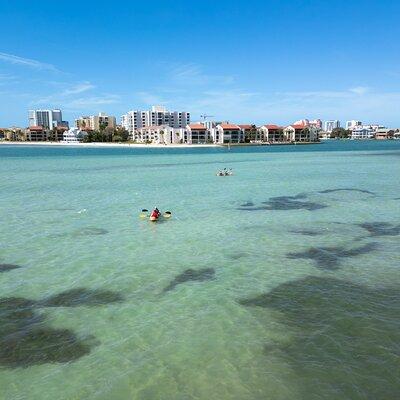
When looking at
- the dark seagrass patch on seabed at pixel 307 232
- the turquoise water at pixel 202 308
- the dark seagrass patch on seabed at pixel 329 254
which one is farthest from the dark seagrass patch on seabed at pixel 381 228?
the dark seagrass patch on seabed at pixel 307 232

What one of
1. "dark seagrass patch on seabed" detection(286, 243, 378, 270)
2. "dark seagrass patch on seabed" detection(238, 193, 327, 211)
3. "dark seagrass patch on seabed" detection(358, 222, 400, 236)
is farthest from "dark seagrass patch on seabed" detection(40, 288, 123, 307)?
"dark seagrass patch on seabed" detection(238, 193, 327, 211)

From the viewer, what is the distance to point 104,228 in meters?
24.6

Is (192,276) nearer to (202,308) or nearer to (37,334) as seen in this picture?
(202,308)

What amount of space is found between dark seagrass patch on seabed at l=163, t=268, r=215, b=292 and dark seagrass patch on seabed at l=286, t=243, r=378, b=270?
13.1 feet

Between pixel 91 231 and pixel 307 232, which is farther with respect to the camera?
pixel 91 231

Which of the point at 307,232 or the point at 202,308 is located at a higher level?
the point at 307,232

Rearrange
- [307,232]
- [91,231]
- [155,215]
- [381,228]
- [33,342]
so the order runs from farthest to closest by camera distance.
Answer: [155,215]
[91,231]
[381,228]
[307,232]
[33,342]

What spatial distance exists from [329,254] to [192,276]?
653cm

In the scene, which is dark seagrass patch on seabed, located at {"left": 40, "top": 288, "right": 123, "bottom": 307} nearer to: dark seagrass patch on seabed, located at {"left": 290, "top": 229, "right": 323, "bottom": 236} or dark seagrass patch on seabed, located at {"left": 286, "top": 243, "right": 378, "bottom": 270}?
dark seagrass patch on seabed, located at {"left": 286, "top": 243, "right": 378, "bottom": 270}

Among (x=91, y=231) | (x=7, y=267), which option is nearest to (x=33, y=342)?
(x=7, y=267)

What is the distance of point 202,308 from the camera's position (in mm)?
13188

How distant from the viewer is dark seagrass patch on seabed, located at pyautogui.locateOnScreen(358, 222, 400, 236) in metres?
21.9

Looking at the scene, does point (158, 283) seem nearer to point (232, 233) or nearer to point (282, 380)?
point (282, 380)

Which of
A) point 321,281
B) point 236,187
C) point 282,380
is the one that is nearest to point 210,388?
point 282,380
